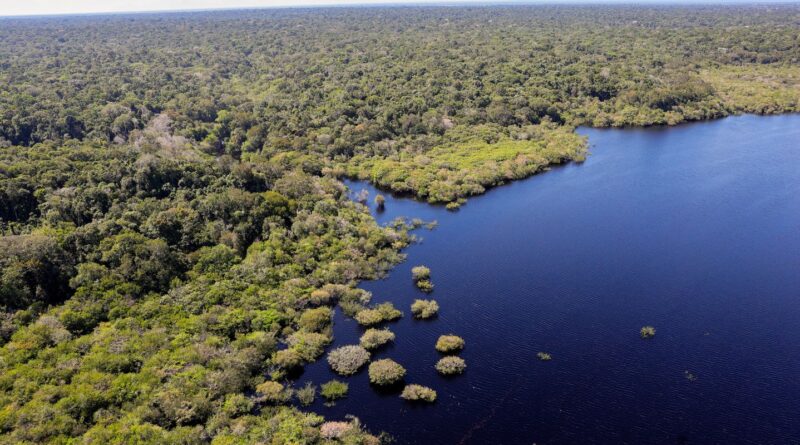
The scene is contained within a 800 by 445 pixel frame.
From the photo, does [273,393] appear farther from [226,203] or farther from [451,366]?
[226,203]

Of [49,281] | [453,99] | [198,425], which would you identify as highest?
[453,99]

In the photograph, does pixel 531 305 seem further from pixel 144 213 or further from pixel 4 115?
pixel 4 115

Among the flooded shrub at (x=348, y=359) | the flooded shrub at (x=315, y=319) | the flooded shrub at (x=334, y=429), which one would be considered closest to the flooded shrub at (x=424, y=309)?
the flooded shrub at (x=348, y=359)

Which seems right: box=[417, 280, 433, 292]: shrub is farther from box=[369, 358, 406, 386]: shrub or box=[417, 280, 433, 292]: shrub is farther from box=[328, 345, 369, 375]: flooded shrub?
box=[369, 358, 406, 386]: shrub

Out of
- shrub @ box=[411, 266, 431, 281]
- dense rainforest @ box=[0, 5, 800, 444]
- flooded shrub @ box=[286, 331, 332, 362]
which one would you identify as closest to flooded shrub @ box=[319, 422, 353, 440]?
dense rainforest @ box=[0, 5, 800, 444]

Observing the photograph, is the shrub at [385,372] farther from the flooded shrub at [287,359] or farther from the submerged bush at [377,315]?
the flooded shrub at [287,359]

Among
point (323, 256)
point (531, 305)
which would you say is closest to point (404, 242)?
point (323, 256)

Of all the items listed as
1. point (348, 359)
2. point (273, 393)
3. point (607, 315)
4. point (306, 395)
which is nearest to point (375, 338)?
point (348, 359)
